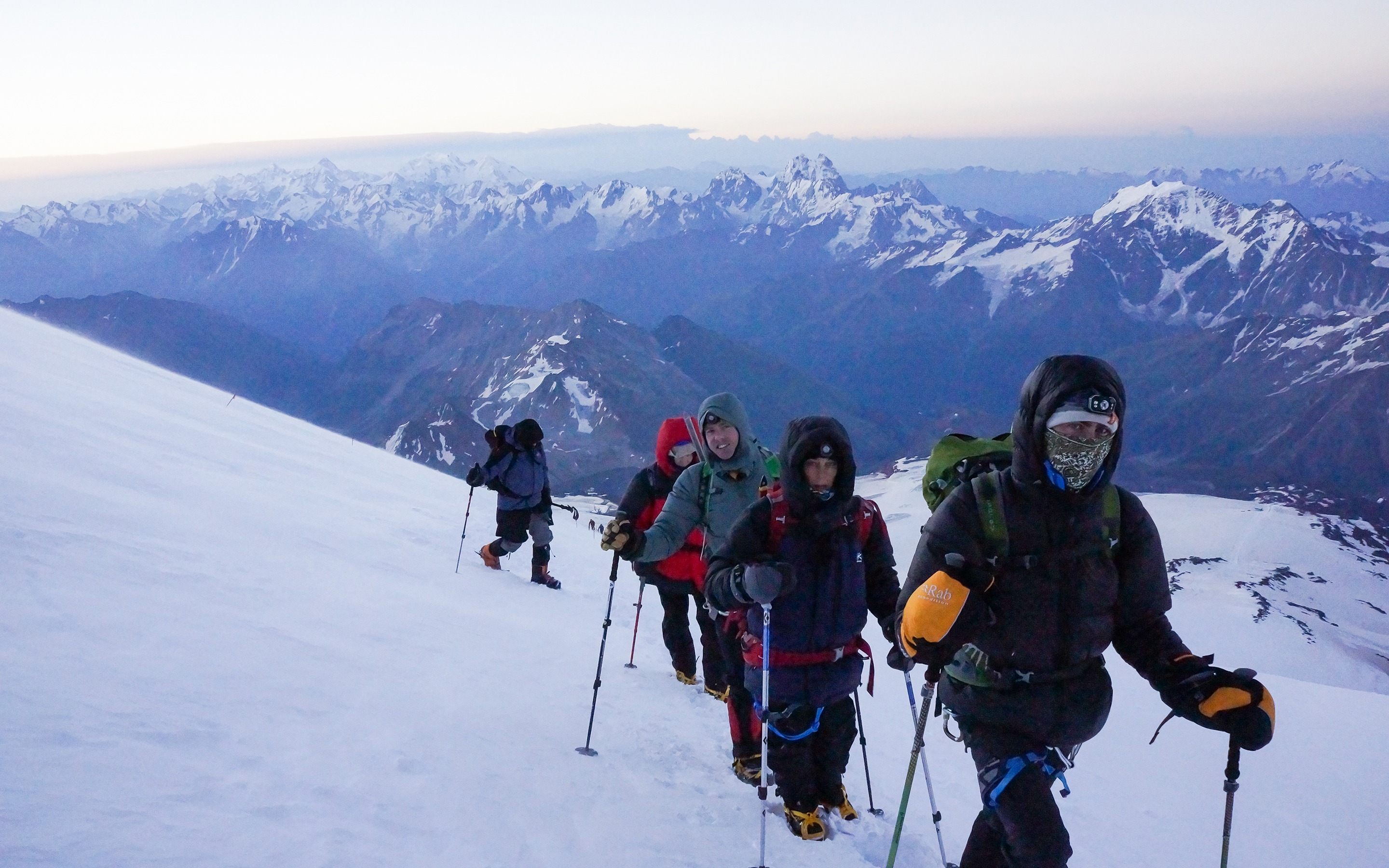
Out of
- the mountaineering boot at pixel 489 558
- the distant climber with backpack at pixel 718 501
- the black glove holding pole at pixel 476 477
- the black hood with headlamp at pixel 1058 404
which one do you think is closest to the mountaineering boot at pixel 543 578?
the mountaineering boot at pixel 489 558

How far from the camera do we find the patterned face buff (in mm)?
4141

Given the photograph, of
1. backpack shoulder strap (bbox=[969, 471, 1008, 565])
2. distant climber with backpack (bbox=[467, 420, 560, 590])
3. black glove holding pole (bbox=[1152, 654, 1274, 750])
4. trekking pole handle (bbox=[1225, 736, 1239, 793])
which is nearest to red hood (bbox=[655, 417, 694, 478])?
backpack shoulder strap (bbox=[969, 471, 1008, 565])

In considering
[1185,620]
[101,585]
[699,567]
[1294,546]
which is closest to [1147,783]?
[699,567]

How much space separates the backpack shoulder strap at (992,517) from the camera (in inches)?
168

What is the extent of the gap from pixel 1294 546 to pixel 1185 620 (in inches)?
1896

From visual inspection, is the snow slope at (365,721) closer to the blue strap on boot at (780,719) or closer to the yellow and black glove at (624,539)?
the blue strap on boot at (780,719)

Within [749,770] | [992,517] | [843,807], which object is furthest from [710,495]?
[992,517]

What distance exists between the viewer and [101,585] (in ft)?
19.0

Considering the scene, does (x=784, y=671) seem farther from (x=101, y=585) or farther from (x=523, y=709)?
(x=101, y=585)

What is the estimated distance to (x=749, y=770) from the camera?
21.4ft

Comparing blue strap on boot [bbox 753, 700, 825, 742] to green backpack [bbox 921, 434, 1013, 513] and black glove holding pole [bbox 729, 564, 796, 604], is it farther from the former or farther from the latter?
green backpack [bbox 921, 434, 1013, 513]

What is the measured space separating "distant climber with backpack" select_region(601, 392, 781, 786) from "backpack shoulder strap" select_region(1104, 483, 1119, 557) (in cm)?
272

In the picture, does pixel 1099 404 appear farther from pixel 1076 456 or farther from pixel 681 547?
pixel 681 547

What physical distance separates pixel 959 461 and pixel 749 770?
3141 mm
